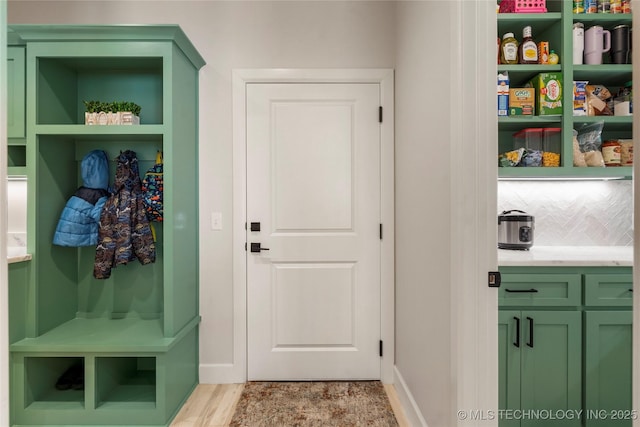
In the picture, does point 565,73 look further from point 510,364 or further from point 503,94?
point 510,364

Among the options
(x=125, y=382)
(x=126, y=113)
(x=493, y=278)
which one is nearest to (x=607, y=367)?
(x=493, y=278)

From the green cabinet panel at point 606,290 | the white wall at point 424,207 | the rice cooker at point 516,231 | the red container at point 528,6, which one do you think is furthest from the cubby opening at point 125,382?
the red container at point 528,6

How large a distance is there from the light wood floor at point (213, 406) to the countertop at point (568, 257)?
104 centimetres

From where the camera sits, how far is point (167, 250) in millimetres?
2090

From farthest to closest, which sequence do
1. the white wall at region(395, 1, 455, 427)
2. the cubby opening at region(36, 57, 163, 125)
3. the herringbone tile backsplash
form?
the herringbone tile backsplash → the cubby opening at region(36, 57, 163, 125) → the white wall at region(395, 1, 455, 427)

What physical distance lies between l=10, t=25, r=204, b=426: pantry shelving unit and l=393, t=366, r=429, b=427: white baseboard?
4.19 feet

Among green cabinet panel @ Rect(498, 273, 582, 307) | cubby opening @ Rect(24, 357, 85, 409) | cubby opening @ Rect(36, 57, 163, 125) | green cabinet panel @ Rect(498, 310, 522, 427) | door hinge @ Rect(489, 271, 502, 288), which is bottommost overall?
cubby opening @ Rect(24, 357, 85, 409)

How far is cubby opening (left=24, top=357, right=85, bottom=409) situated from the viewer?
2025 mm

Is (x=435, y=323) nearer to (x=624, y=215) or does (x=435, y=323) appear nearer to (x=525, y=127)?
(x=525, y=127)

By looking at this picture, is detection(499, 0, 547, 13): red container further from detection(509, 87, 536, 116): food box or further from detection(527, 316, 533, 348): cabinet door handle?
detection(527, 316, 533, 348): cabinet door handle

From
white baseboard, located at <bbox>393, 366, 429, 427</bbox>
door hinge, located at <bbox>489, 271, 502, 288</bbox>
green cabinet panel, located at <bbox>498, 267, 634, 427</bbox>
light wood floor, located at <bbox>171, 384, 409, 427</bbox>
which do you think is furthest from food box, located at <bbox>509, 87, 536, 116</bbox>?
light wood floor, located at <bbox>171, 384, 409, 427</bbox>

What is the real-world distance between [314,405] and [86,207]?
174 centimetres

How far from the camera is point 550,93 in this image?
2.15 m

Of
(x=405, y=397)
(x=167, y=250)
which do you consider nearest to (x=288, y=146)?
(x=167, y=250)
